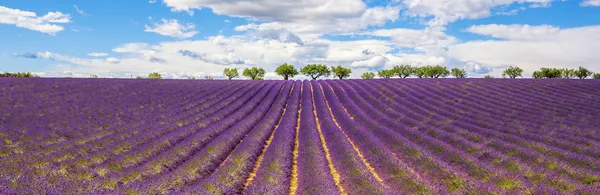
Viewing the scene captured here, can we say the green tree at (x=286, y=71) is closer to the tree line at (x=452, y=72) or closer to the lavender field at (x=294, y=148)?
the tree line at (x=452, y=72)

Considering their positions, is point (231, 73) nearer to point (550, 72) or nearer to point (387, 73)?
point (387, 73)

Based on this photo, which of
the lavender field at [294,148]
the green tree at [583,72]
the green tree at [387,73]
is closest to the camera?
the lavender field at [294,148]

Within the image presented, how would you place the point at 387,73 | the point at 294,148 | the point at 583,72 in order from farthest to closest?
the point at 387,73, the point at 583,72, the point at 294,148

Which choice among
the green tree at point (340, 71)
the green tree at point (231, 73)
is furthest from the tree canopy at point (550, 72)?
the green tree at point (231, 73)

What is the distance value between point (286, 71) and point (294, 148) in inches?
2790

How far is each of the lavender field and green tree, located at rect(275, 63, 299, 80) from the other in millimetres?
59637

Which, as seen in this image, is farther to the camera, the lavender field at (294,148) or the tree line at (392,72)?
A: the tree line at (392,72)

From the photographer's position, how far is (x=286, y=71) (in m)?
84.3

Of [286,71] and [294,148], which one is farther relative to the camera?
[286,71]

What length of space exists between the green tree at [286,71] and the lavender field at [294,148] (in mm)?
59637

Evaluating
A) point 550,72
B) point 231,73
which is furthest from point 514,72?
point 231,73

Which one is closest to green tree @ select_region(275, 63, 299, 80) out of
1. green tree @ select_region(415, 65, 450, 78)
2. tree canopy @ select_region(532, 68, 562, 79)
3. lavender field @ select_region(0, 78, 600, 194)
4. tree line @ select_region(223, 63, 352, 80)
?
tree line @ select_region(223, 63, 352, 80)

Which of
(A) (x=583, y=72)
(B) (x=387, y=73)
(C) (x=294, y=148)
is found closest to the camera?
(C) (x=294, y=148)

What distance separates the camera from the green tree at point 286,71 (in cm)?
8375
